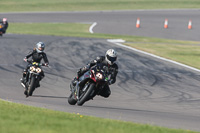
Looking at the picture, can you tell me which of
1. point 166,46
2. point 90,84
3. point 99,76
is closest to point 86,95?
point 90,84

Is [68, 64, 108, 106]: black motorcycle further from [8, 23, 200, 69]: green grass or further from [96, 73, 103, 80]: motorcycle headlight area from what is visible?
[8, 23, 200, 69]: green grass

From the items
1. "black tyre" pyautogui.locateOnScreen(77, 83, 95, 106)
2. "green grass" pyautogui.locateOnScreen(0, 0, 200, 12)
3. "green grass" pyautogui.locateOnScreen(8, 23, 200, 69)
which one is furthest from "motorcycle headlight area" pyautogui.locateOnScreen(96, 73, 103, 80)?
"green grass" pyautogui.locateOnScreen(0, 0, 200, 12)

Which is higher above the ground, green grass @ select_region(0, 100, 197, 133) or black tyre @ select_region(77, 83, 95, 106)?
green grass @ select_region(0, 100, 197, 133)

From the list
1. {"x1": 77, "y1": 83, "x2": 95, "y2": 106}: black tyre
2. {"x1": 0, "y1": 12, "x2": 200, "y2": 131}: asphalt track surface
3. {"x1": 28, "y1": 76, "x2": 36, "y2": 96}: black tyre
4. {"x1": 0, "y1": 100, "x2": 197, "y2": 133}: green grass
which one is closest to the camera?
{"x1": 0, "y1": 100, "x2": 197, "y2": 133}: green grass

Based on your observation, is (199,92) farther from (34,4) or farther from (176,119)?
(34,4)

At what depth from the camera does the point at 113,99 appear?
13070 millimetres

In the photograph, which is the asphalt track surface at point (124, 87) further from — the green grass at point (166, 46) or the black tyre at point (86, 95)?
the green grass at point (166, 46)

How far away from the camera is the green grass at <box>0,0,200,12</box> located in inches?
1941

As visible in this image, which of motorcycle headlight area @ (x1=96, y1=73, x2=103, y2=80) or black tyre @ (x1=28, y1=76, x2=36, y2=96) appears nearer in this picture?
motorcycle headlight area @ (x1=96, y1=73, x2=103, y2=80)

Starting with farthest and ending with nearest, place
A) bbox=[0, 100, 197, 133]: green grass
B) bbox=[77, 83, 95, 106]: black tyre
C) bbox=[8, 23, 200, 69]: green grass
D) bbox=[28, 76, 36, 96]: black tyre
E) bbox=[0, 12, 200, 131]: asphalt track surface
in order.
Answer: bbox=[8, 23, 200, 69]: green grass → bbox=[28, 76, 36, 96]: black tyre → bbox=[77, 83, 95, 106]: black tyre → bbox=[0, 12, 200, 131]: asphalt track surface → bbox=[0, 100, 197, 133]: green grass

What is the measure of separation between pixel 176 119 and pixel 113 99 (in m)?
3.36

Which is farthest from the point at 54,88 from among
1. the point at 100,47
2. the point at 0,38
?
the point at 0,38

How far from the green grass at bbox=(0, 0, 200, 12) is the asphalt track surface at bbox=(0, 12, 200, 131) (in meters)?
24.5

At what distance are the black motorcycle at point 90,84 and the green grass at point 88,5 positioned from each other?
37.9m
